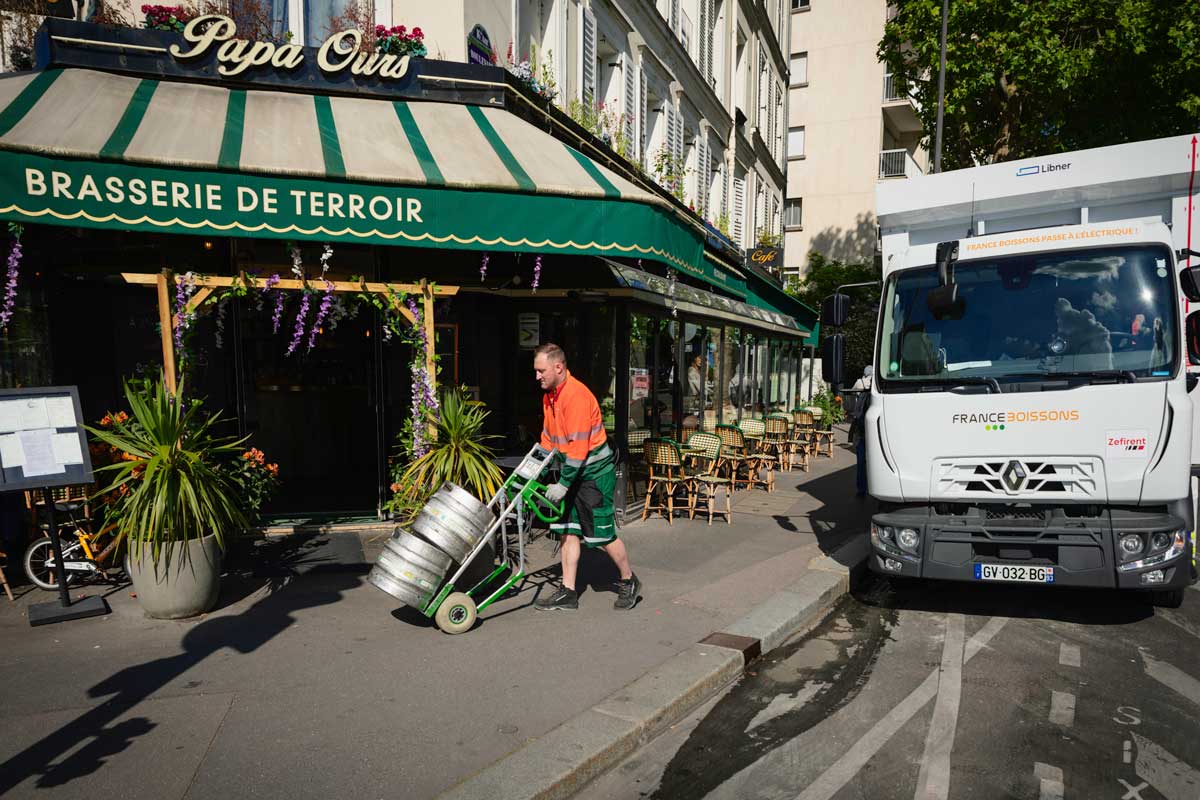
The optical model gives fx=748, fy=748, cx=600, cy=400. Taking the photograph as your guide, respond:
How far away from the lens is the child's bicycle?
5609mm

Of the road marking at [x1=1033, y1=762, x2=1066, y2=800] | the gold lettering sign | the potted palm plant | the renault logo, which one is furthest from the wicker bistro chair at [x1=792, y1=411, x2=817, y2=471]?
the potted palm plant

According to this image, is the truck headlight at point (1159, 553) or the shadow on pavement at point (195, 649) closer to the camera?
the shadow on pavement at point (195, 649)

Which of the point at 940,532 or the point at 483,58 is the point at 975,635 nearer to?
the point at 940,532

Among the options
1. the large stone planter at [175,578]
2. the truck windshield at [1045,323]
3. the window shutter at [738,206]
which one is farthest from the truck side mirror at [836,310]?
the window shutter at [738,206]

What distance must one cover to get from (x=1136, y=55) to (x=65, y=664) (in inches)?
707

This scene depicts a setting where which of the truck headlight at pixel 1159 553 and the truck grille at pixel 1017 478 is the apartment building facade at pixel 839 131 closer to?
the truck grille at pixel 1017 478

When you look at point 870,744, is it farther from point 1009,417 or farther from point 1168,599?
point 1168,599

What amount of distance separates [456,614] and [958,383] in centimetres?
381

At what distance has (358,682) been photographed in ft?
13.6

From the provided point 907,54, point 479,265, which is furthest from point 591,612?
point 907,54

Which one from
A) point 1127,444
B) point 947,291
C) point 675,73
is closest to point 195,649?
point 947,291

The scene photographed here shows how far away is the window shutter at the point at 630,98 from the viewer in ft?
39.5

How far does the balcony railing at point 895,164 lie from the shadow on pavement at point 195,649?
2946 centimetres

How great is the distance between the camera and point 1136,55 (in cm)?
1384
